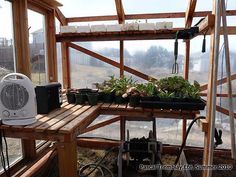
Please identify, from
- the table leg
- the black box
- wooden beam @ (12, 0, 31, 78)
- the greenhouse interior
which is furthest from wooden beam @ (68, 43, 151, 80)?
the table leg

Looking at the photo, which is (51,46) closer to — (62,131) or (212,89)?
(62,131)

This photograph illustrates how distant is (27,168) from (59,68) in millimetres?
1733

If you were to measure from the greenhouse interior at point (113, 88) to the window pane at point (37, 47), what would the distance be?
0.05ft

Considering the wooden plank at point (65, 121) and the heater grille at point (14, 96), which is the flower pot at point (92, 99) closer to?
the wooden plank at point (65, 121)

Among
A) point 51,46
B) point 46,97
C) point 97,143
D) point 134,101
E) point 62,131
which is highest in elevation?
point 51,46

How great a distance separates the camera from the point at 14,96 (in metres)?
1.80

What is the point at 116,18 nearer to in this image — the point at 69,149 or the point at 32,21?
the point at 32,21

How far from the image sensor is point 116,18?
11.6 ft

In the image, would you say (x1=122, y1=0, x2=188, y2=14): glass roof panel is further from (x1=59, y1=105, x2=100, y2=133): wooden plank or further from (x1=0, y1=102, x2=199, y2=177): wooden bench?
(x1=0, y1=102, x2=199, y2=177): wooden bench

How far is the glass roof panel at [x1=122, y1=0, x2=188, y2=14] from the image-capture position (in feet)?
10.8

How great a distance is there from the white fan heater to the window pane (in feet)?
4.20

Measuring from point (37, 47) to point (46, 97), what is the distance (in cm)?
126

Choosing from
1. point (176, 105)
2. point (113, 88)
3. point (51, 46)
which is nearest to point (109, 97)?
point (113, 88)

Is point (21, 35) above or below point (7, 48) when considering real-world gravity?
above
